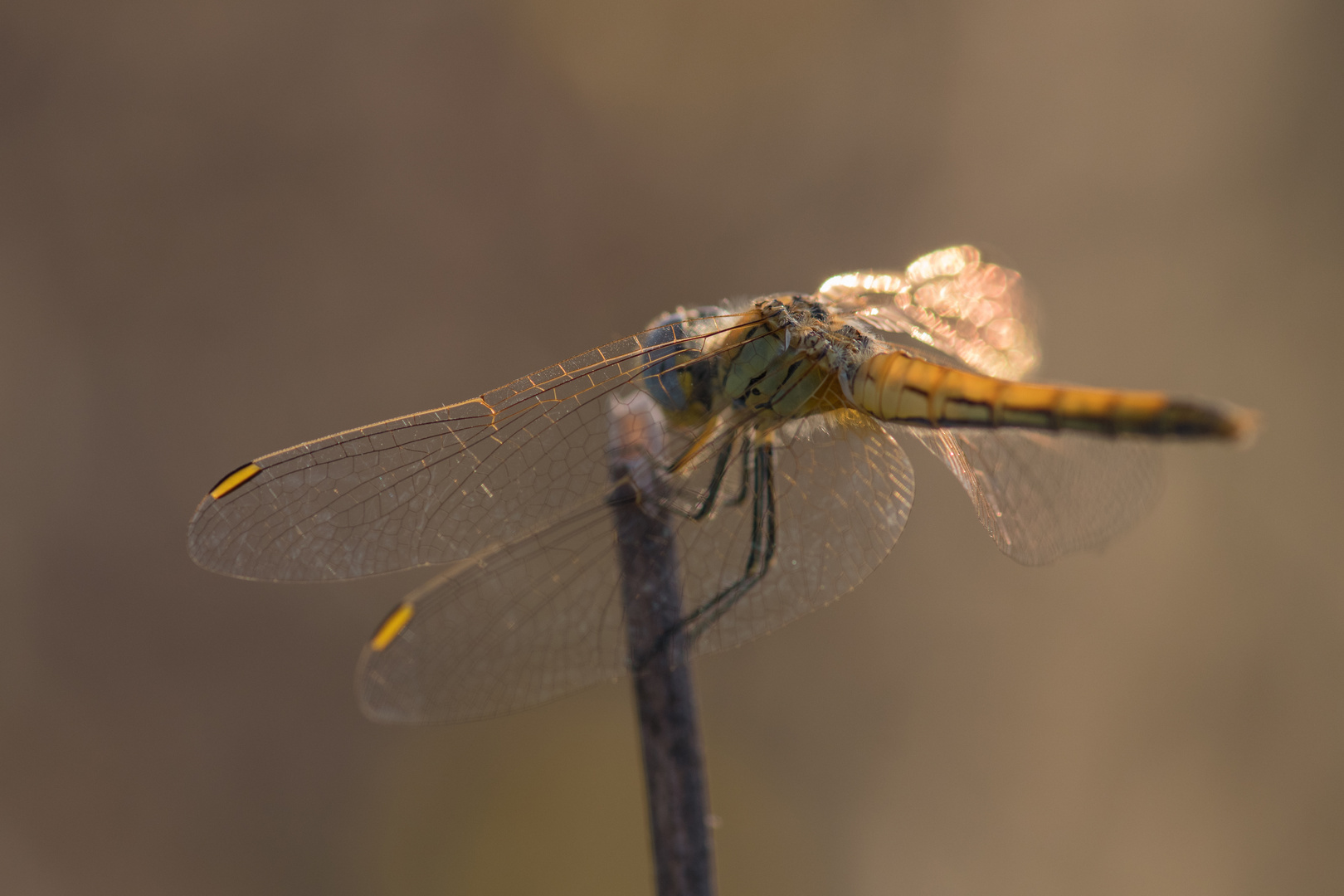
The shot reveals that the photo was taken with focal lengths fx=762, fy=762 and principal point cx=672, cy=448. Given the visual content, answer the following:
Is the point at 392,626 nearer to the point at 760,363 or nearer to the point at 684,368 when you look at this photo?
the point at 684,368

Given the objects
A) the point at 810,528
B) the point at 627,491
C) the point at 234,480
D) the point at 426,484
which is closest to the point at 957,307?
the point at 810,528

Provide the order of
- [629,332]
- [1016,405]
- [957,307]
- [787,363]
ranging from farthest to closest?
[629,332]
[957,307]
[787,363]
[1016,405]

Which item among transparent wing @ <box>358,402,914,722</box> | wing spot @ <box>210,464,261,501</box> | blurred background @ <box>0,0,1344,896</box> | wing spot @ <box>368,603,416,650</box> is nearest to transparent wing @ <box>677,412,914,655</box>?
transparent wing @ <box>358,402,914,722</box>

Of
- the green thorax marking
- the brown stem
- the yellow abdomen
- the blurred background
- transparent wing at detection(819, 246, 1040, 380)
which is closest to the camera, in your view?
the yellow abdomen

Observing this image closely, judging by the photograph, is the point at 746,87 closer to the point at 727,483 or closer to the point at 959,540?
the point at 959,540

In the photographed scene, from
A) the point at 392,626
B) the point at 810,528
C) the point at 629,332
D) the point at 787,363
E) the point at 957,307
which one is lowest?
the point at 392,626

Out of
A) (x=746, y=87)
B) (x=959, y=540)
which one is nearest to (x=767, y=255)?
(x=746, y=87)


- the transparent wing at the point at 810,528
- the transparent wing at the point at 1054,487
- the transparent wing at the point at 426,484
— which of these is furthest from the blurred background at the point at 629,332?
the transparent wing at the point at 1054,487

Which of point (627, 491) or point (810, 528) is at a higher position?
point (627, 491)

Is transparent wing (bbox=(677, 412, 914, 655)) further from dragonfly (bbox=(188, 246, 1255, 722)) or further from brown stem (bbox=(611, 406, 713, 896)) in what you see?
brown stem (bbox=(611, 406, 713, 896))
